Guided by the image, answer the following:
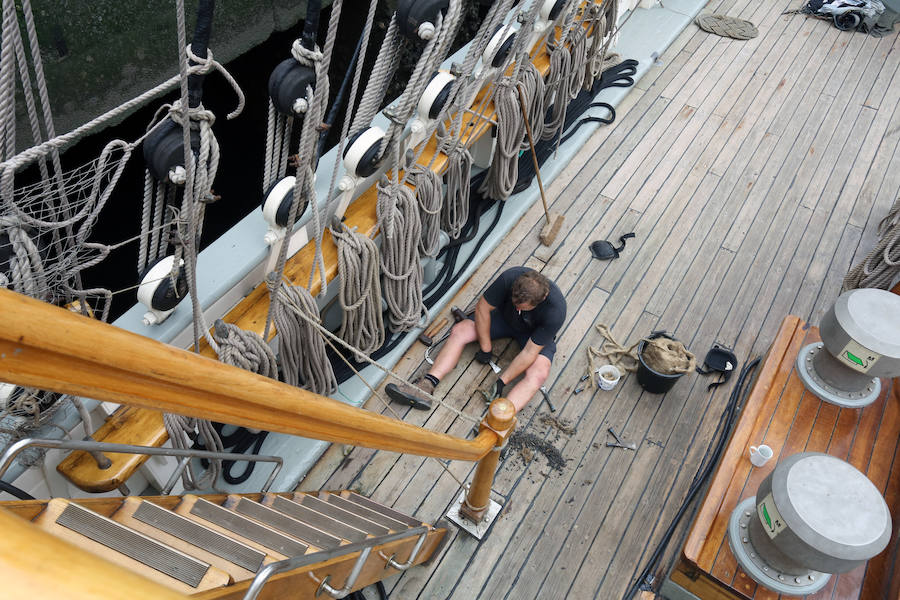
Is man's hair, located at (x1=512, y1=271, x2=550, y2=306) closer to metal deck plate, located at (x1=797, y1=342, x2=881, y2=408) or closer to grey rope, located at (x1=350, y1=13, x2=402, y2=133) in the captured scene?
grey rope, located at (x1=350, y1=13, x2=402, y2=133)

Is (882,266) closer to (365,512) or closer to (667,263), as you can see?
(667,263)

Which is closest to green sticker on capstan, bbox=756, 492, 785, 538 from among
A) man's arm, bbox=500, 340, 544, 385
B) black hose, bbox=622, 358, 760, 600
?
black hose, bbox=622, 358, 760, 600

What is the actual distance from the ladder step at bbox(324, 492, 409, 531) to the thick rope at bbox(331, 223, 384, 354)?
83 cm

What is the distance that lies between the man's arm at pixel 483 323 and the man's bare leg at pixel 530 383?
23 centimetres

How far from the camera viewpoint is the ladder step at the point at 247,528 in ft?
4.15

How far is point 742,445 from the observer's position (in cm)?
253

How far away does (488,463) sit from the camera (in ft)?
7.04

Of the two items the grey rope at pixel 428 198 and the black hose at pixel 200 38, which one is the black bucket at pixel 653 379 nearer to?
the grey rope at pixel 428 198

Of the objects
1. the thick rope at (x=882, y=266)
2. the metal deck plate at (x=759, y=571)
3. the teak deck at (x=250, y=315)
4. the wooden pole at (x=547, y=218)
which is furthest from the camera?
the wooden pole at (x=547, y=218)

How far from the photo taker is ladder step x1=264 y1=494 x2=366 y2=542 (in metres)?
1.60

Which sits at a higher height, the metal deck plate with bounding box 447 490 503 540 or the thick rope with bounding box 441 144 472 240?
the thick rope with bounding box 441 144 472 240

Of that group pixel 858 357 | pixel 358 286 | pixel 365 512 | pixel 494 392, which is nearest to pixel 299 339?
pixel 358 286

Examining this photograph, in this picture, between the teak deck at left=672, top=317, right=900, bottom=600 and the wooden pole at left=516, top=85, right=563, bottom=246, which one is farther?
the wooden pole at left=516, top=85, right=563, bottom=246

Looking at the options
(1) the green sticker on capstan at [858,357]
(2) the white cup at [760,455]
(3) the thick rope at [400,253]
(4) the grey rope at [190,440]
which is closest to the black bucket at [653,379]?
(2) the white cup at [760,455]
